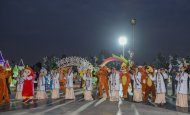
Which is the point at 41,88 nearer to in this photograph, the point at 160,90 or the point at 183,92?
the point at 160,90

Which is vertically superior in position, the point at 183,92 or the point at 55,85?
the point at 55,85

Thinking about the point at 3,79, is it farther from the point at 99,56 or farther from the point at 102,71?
the point at 99,56

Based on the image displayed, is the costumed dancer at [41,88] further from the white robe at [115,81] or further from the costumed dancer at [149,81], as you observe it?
the costumed dancer at [149,81]

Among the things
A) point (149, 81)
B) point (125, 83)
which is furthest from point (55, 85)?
point (149, 81)

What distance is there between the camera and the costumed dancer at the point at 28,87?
648 inches

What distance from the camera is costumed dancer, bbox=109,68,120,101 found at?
18050 mm

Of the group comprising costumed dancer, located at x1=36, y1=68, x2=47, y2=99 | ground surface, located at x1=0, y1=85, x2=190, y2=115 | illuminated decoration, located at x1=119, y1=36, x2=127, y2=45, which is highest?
illuminated decoration, located at x1=119, y1=36, x2=127, y2=45

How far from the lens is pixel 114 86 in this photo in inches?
725

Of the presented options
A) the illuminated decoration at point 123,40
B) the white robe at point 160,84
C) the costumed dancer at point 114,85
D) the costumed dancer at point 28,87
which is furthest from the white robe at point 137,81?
the illuminated decoration at point 123,40

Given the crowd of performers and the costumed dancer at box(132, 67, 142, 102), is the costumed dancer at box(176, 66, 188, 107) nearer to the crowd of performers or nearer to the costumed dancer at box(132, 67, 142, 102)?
the crowd of performers

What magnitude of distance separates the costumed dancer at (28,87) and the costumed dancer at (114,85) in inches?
162

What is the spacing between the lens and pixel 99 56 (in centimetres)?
13175

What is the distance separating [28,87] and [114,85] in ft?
14.9

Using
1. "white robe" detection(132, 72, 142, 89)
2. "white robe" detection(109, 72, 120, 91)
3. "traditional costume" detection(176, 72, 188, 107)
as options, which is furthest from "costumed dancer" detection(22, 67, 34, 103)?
"traditional costume" detection(176, 72, 188, 107)
